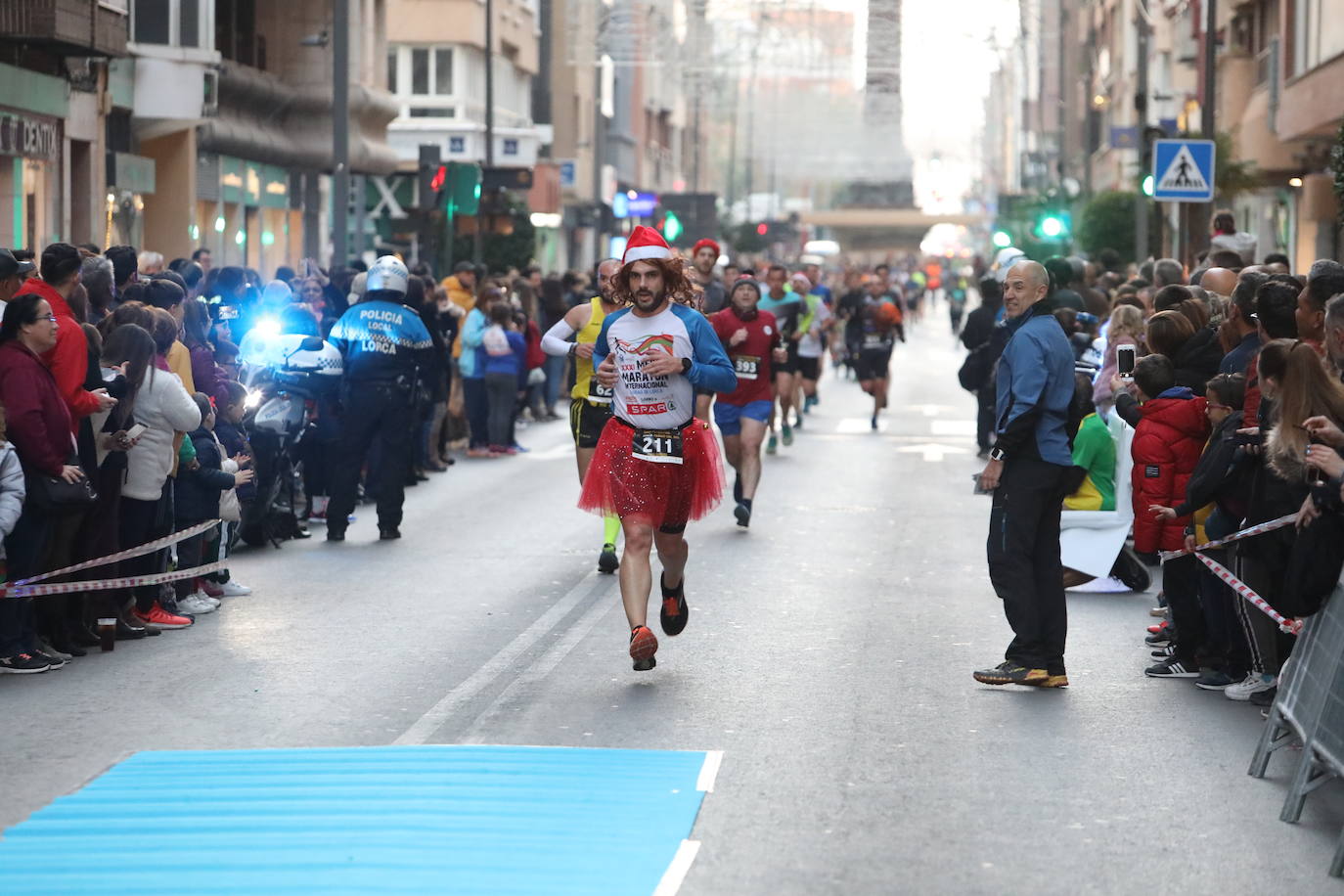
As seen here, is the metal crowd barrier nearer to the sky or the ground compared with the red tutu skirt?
nearer to the ground

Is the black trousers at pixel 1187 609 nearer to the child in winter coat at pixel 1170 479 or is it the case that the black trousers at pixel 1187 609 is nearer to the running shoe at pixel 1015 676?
the child in winter coat at pixel 1170 479

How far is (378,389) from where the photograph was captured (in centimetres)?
1591

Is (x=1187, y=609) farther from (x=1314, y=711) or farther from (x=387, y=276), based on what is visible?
(x=387, y=276)

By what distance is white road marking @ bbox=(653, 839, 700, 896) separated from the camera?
6.73 meters

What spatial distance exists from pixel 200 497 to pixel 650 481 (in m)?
3.36

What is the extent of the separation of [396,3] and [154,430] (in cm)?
4528

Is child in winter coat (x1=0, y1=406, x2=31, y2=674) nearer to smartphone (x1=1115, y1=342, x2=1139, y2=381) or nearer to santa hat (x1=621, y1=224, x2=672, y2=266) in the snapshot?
santa hat (x1=621, y1=224, x2=672, y2=266)

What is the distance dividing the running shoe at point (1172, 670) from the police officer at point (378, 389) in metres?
6.55

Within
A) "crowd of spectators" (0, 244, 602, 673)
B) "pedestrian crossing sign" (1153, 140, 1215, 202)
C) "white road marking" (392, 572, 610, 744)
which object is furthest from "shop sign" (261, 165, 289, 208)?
"white road marking" (392, 572, 610, 744)

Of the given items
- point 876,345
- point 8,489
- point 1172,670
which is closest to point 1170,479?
point 1172,670

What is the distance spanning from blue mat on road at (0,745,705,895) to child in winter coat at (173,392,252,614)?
401 cm

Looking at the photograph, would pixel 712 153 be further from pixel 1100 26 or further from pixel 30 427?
pixel 30 427

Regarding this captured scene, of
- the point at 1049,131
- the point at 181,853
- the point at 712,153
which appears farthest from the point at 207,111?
the point at 712,153

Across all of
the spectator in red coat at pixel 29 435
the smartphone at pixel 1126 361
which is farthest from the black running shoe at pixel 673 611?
the smartphone at pixel 1126 361
